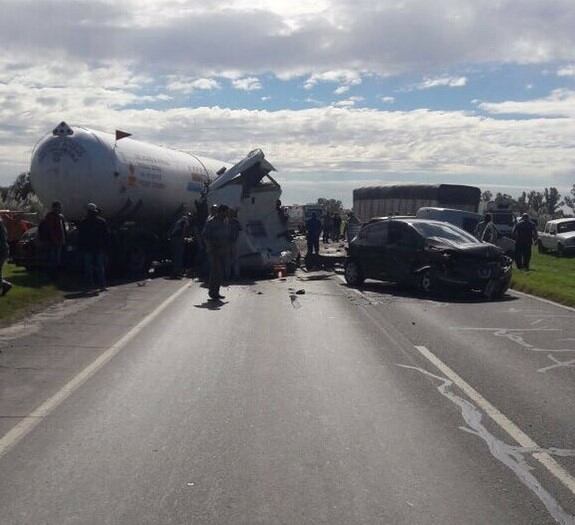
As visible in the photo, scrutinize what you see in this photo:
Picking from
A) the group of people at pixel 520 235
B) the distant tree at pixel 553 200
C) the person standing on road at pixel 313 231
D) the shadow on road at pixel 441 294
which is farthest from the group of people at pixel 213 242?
the distant tree at pixel 553 200

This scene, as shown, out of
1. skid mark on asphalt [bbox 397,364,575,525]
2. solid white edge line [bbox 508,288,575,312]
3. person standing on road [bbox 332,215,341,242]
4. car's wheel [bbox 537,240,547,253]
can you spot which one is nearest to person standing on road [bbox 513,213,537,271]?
solid white edge line [bbox 508,288,575,312]

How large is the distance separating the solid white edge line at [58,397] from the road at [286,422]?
3 centimetres

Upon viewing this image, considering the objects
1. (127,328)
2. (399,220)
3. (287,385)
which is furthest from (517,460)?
(399,220)

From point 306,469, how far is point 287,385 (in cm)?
305

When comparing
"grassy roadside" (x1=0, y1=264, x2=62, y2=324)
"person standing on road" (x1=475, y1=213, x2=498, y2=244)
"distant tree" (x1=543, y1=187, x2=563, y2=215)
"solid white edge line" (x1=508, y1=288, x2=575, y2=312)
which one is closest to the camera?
"grassy roadside" (x1=0, y1=264, x2=62, y2=324)

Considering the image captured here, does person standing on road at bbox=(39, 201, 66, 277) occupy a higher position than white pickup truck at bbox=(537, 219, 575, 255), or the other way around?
person standing on road at bbox=(39, 201, 66, 277)

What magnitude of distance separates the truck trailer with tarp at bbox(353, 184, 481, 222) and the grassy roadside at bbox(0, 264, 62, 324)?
24.8 m

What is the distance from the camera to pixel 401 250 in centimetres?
2045

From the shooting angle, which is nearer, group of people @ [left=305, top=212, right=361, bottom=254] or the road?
the road

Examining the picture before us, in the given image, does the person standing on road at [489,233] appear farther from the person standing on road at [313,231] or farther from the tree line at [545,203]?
the tree line at [545,203]

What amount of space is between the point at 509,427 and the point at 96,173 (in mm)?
16801

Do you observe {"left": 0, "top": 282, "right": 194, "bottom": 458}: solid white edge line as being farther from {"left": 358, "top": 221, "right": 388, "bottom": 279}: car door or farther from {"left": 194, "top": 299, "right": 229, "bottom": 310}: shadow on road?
{"left": 358, "top": 221, "right": 388, "bottom": 279}: car door

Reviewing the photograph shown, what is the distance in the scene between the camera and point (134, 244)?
24953mm

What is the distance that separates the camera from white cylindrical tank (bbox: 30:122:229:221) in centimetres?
2247
